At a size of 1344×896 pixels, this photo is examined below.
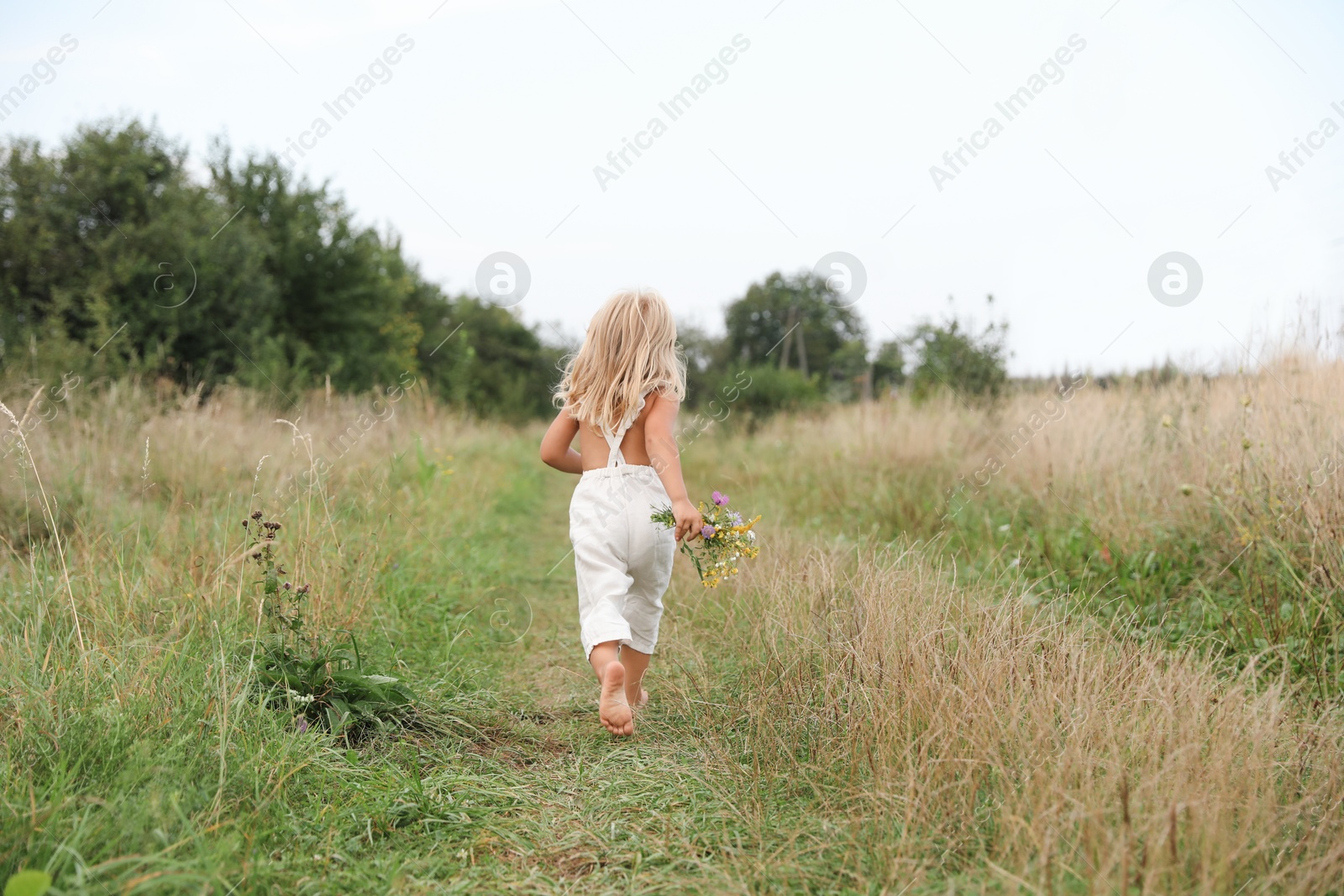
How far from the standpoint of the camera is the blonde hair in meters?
2.97

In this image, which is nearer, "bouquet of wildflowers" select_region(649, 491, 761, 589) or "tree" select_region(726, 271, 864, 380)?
"bouquet of wildflowers" select_region(649, 491, 761, 589)

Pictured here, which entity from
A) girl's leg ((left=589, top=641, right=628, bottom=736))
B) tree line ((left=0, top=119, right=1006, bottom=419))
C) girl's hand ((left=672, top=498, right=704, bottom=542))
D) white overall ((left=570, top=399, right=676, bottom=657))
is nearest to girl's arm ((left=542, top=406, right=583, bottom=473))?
white overall ((left=570, top=399, right=676, bottom=657))

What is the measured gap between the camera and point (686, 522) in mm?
2693

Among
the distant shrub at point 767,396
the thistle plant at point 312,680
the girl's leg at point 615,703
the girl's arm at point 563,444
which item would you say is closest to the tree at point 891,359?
the distant shrub at point 767,396

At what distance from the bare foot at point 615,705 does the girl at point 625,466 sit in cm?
17

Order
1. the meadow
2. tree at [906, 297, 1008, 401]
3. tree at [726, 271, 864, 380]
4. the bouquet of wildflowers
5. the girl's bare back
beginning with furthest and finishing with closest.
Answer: tree at [726, 271, 864, 380] < tree at [906, 297, 1008, 401] < the girl's bare back < the bouquet of wildflowers < the meadow

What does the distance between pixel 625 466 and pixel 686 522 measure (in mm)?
397

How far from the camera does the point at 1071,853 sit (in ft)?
5.16

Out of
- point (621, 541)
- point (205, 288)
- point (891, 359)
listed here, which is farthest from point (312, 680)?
point (205, 288)

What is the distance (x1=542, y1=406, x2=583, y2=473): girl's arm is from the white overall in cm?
18

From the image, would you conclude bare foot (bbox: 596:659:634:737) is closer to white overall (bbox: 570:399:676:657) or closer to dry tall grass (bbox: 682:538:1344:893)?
white overall (bbox: 570:399:676:657)

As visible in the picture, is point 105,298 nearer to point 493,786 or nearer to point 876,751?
point 493,786

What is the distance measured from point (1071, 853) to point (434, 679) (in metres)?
2.26

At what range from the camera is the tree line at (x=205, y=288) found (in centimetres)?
1000
